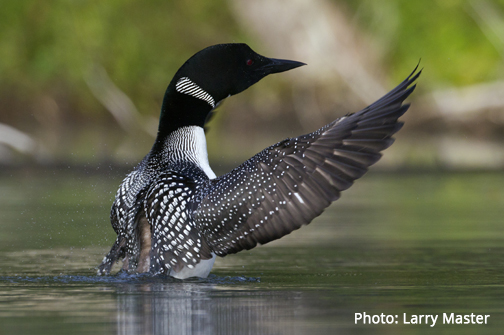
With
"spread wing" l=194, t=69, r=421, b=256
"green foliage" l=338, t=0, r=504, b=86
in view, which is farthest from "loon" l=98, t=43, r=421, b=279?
"green foliage" l=338, t=0, r=504, b=86

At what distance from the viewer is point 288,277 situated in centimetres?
416

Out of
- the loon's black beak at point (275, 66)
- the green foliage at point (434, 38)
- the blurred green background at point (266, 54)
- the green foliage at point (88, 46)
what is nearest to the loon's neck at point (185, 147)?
the loon's black beak at point (275, 66)

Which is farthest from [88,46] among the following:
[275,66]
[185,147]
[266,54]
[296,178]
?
[296,178]

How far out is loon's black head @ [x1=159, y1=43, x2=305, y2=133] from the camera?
4.63 metres

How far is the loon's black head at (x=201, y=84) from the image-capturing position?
463cm

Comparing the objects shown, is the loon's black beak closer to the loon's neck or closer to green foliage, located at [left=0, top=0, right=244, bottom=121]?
the loon's neck

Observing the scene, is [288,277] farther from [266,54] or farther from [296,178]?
[266,54]

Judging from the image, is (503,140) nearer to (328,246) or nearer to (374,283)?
(328,246)

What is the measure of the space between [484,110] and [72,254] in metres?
11.5

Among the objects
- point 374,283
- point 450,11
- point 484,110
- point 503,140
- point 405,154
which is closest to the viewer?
point 374,283

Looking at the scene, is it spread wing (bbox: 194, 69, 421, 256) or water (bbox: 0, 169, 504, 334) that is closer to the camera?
water (bbox: 0, 169, 504, 334)

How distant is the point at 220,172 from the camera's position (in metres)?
9.02

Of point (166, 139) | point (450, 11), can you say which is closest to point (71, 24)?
point (450, 11)

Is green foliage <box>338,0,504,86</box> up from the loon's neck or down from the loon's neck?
up
